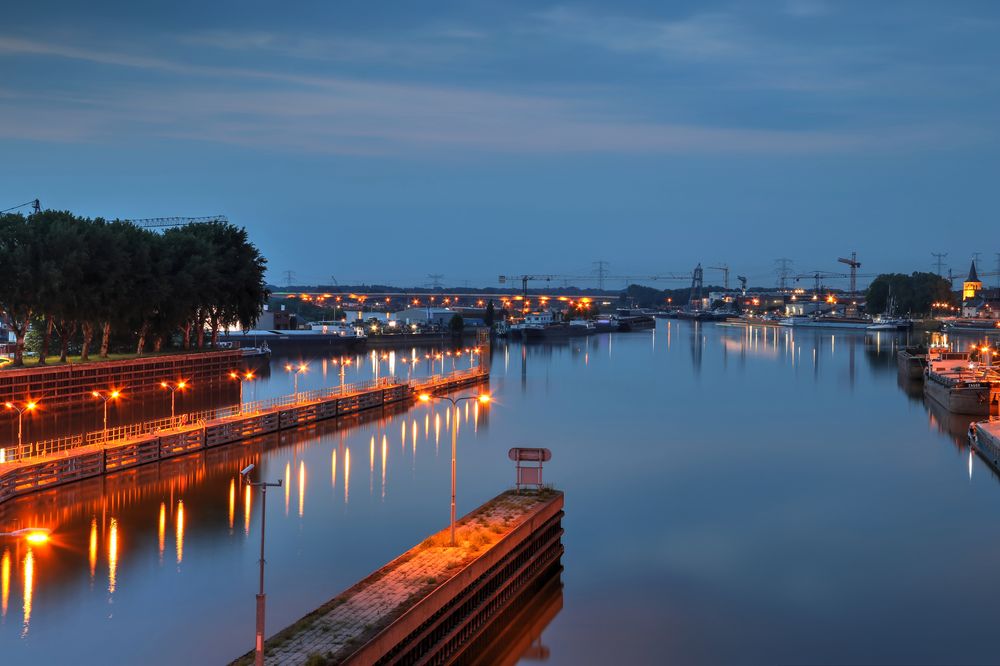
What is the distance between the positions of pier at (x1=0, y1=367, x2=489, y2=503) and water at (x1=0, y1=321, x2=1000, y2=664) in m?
0.75

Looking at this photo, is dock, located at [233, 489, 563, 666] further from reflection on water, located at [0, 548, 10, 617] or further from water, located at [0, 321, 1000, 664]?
reflection on water, located at [0, 548, 10, 617]

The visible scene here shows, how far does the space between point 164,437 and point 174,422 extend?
3.37 meters

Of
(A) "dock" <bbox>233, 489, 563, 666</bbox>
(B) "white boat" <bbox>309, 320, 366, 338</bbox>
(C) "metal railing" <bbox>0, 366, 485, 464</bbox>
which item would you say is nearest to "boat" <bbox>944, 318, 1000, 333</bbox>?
(B) "white boat" <bbox>309, 320, 366, 338</bbox>

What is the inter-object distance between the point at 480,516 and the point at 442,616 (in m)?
4.90

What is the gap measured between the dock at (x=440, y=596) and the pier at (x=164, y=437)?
12534 millimetres

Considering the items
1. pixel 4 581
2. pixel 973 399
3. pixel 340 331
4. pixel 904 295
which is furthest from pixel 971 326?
pixel 4 581

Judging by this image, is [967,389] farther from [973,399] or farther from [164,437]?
[164,437]

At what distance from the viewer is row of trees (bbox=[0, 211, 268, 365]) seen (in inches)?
1818

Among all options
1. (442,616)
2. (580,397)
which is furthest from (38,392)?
(442,616)

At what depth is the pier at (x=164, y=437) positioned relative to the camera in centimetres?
2703

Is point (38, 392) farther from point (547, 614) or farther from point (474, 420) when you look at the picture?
point (547, 614)

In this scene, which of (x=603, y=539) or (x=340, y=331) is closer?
(x=603, y=539)

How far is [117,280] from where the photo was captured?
50.3m

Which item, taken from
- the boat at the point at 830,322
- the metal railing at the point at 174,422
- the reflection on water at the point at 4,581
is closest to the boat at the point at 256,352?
the metal railing at the point at 174,422
